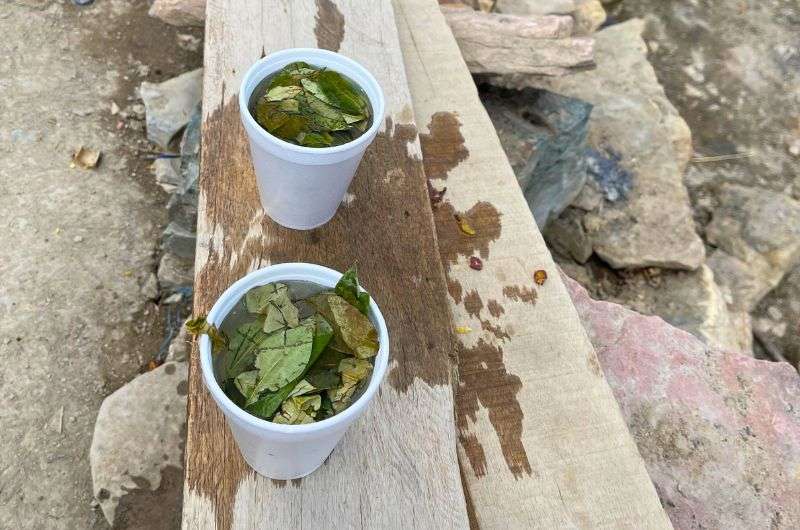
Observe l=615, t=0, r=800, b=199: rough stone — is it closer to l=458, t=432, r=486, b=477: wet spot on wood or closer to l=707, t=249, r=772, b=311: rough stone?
l=707, t=249, r=772, b=311: rough stone

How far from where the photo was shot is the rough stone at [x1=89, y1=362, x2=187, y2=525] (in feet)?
6.51

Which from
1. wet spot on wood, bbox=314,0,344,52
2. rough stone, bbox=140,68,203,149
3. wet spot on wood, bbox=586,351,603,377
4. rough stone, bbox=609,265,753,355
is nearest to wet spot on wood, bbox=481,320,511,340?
wet spot on wood, bbox=586,351,603,377

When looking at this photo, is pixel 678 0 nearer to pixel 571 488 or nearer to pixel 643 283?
pixel 643 283

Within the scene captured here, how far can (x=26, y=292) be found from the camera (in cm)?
243

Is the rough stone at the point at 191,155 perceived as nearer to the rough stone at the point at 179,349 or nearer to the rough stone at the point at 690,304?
the rough stone at the point at 179,349

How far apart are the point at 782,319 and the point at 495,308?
267cm

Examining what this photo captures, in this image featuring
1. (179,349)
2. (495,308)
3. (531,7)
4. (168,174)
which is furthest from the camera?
(531,7)

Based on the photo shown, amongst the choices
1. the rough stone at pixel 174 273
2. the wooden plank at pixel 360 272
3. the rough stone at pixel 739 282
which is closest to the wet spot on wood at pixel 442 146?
the wooden plank at pixel 360 272

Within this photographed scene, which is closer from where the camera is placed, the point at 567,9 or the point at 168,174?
the point at 168,174

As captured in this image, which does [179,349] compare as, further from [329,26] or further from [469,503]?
[469,503]

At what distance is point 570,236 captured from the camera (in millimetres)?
3154

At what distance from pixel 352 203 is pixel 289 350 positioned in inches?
28.0

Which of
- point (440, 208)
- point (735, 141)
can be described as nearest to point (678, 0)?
point (735, 141)

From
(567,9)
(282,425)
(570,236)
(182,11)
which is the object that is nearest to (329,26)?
(182,11)
